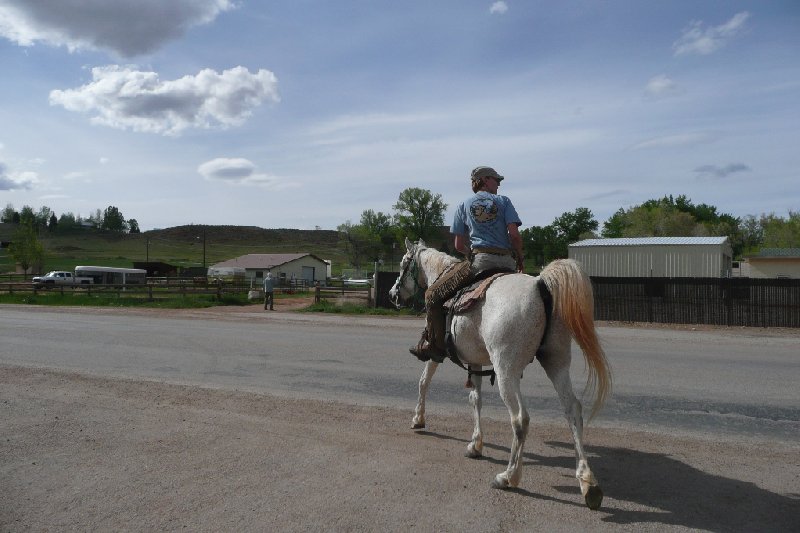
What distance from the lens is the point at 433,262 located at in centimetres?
657

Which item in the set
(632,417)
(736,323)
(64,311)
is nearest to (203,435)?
(632,417)

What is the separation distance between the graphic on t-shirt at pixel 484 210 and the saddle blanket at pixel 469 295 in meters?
0.55

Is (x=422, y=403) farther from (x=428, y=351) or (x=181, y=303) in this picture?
(x=181, y=303)

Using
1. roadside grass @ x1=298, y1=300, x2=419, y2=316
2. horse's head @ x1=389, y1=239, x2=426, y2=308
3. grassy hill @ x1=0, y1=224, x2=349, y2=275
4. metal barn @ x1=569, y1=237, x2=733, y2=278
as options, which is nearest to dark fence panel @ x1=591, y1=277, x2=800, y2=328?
roadside grass @ x1=298, y1=300, x2=419, y2=316

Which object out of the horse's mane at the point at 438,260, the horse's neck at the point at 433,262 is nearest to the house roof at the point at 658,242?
the horse's neck at the point at 433,262

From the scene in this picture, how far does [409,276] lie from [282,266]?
7179 cm

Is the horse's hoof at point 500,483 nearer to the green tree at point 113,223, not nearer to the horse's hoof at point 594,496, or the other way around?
the horse's hoof at point 594,496

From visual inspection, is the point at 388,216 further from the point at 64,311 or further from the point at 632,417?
the point at 632,417

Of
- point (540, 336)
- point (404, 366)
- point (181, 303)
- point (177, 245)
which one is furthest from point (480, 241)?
point (177, 245)

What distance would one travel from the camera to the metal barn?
29719 mm

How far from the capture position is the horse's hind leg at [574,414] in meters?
4.21

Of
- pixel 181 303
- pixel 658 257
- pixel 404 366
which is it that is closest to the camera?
pixel 404 366

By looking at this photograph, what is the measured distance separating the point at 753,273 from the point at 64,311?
45177mm

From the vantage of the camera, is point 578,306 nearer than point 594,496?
No
